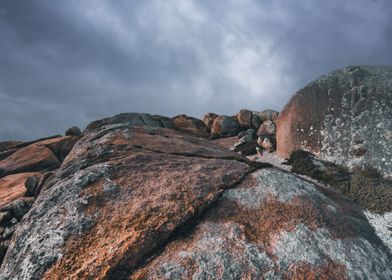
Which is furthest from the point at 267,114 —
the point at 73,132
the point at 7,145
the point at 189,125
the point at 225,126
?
the point at 7,145

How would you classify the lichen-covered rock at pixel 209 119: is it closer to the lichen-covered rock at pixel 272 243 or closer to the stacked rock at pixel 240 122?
the stacked rock at pixel 240 122

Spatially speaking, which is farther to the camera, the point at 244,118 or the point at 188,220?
the point at 244,118

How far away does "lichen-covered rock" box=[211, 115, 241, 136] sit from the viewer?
3544 cm

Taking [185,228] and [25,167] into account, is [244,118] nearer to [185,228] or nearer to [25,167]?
[25,167]

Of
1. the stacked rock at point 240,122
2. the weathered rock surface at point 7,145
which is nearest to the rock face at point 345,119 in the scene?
the stacked rock at point 240,122

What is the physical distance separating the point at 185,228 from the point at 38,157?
29.7 meters

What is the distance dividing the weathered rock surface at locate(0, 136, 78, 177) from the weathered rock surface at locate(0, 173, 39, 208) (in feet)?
11.6

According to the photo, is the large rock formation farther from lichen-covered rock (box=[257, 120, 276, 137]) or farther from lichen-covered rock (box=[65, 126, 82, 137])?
lichen-covered rock (box=[65, 126, 82, 137])

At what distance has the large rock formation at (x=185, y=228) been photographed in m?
8.03

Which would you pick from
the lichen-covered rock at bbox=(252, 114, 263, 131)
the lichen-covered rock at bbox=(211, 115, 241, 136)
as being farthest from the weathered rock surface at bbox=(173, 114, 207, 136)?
the lichen-covered rock at bbox=(252, 114, 263, 131)

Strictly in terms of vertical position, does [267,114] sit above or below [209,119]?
above

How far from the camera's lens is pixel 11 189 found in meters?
26.1

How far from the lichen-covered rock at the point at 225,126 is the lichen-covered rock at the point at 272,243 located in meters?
23.4

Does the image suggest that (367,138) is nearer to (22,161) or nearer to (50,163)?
(50,163)
